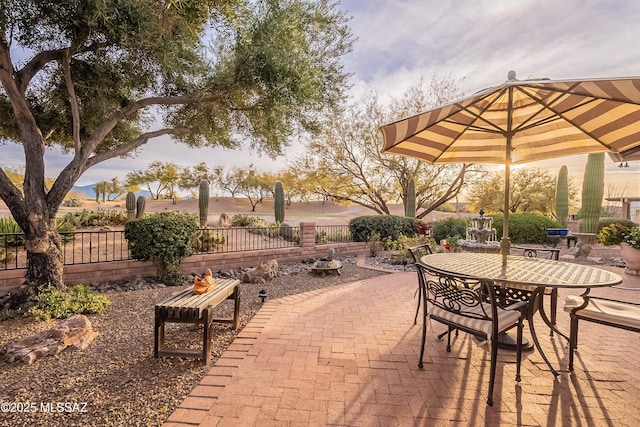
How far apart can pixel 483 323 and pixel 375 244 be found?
23.1 feet

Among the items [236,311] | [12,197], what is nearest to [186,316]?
[236,311]

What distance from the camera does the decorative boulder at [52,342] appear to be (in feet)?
9.27

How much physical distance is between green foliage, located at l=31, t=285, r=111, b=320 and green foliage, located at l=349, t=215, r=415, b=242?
7.46 metres

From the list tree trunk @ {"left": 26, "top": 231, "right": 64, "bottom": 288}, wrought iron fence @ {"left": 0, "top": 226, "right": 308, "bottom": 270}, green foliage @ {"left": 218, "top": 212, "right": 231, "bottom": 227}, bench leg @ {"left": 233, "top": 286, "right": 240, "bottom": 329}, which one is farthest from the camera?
green foliage @ {"left": 218, "top": 212, "right": 231, "bottom": 227}

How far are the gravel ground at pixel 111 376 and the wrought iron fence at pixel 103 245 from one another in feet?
6.88

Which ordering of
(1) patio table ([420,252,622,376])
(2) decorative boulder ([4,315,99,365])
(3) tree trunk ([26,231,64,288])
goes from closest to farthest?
(1) patio table ([420,252,622,376]) < (2) decorative boulder ([4,315,99,365]) < (3) tree trunk ([26,231,64,288])

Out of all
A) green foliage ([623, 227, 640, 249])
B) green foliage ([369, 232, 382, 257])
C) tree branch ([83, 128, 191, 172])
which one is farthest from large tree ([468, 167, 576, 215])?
tree branch ([83, 128, 191, 172])

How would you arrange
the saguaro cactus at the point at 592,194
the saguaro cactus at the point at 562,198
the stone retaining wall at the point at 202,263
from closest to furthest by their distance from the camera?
the stone retaining wall at the point at 202,263, the saguaro cactus at the point at 592,194, the saguaro cactus at the point at 562,198

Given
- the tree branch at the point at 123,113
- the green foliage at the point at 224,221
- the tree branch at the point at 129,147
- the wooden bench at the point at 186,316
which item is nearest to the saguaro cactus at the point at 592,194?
the tree branch at the point at 123,113

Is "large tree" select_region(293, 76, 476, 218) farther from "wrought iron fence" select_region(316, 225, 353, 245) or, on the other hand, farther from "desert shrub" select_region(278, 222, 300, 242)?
"desert shrub" select_region(278, 222, 300, 242)

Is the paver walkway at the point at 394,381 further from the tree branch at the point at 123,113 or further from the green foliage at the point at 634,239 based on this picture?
the tree branch at the point at 123,113

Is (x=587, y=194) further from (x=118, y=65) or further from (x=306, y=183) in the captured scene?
(x=118, y=65)

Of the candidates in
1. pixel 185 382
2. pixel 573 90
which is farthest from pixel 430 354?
pixel 573 90

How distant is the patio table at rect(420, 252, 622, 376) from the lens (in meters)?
2.38
